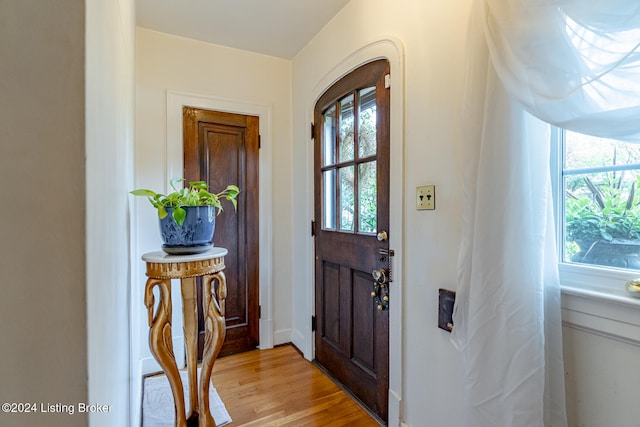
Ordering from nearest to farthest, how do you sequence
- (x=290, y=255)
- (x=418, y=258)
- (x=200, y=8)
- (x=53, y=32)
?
(x=53, y=32) < (x=418, y=258) < (x=200, y=8) < (x=290, y=255)

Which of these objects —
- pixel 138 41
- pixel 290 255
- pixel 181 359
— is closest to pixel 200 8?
pixel 138 41

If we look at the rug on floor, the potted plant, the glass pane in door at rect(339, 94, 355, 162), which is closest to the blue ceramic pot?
the potted plant

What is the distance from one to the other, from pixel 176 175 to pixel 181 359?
1.39m

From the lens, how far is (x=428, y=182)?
1388mm

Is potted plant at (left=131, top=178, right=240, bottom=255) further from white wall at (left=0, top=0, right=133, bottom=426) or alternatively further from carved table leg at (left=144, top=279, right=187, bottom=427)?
white wall at (left=0, top=0, right=133, bottom=426)

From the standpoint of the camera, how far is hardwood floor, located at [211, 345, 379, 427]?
1720mm

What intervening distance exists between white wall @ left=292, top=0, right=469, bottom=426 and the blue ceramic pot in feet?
3.19

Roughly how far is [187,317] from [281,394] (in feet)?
2.86

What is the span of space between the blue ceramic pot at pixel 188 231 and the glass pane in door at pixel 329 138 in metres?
0.99

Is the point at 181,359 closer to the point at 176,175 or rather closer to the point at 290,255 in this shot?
the point at 290,255

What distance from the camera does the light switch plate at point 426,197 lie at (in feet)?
4.46

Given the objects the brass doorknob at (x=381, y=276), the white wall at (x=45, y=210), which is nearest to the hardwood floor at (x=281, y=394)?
the brass doorknob at (x=381, y=276)

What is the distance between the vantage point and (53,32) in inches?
14.5

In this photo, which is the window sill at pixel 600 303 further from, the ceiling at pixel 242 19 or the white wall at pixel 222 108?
the white wall at pixel 222 108
